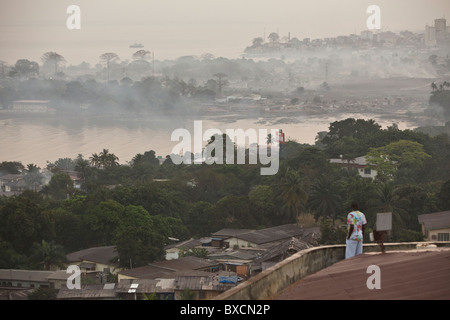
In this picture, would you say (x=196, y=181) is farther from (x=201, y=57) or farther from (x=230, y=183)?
(x=201, y=57)

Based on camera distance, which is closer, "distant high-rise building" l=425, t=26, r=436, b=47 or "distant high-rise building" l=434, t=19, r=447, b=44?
"distant high-rise building" l=434, t=19, r=447, b=44

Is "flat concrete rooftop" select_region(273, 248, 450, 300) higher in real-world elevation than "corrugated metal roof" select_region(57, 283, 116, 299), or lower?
higher

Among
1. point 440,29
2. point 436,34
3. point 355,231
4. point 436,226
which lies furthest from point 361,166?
point 436,34

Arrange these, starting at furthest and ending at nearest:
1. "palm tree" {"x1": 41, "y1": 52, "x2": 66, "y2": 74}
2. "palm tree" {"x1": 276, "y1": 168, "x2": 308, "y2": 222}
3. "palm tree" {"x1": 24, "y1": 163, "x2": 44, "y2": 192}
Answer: "palm tree" {"x1": 41, "y1": 52, "x2": 66, "y2": 74} → "palm tree" {"x1": 24, "y1": 163, "x2": 44, "y2": 192} → "palm tree" {"x1": 276, "y1": 168, "x2": 308, "y2": 222}

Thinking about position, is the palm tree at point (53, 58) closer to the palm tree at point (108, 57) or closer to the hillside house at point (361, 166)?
the palm tree at point (108, 57)

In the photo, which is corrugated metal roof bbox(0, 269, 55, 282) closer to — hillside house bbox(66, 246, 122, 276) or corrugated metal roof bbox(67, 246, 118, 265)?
hillside house bbox(66, 246, 122, 276)

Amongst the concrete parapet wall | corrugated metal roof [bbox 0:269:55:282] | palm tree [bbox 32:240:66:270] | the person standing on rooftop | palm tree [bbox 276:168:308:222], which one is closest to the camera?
the concrete parapet wall

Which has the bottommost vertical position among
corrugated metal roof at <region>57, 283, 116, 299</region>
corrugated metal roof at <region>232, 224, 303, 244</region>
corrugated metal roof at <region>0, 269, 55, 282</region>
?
corrugated metal roof at <region>0, 269, 55, 282</region>

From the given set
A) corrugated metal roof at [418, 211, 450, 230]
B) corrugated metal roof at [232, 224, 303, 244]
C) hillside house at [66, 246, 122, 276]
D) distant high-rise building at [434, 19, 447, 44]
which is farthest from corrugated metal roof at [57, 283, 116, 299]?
distant high-rise building at [434, 19, 447, 44]
